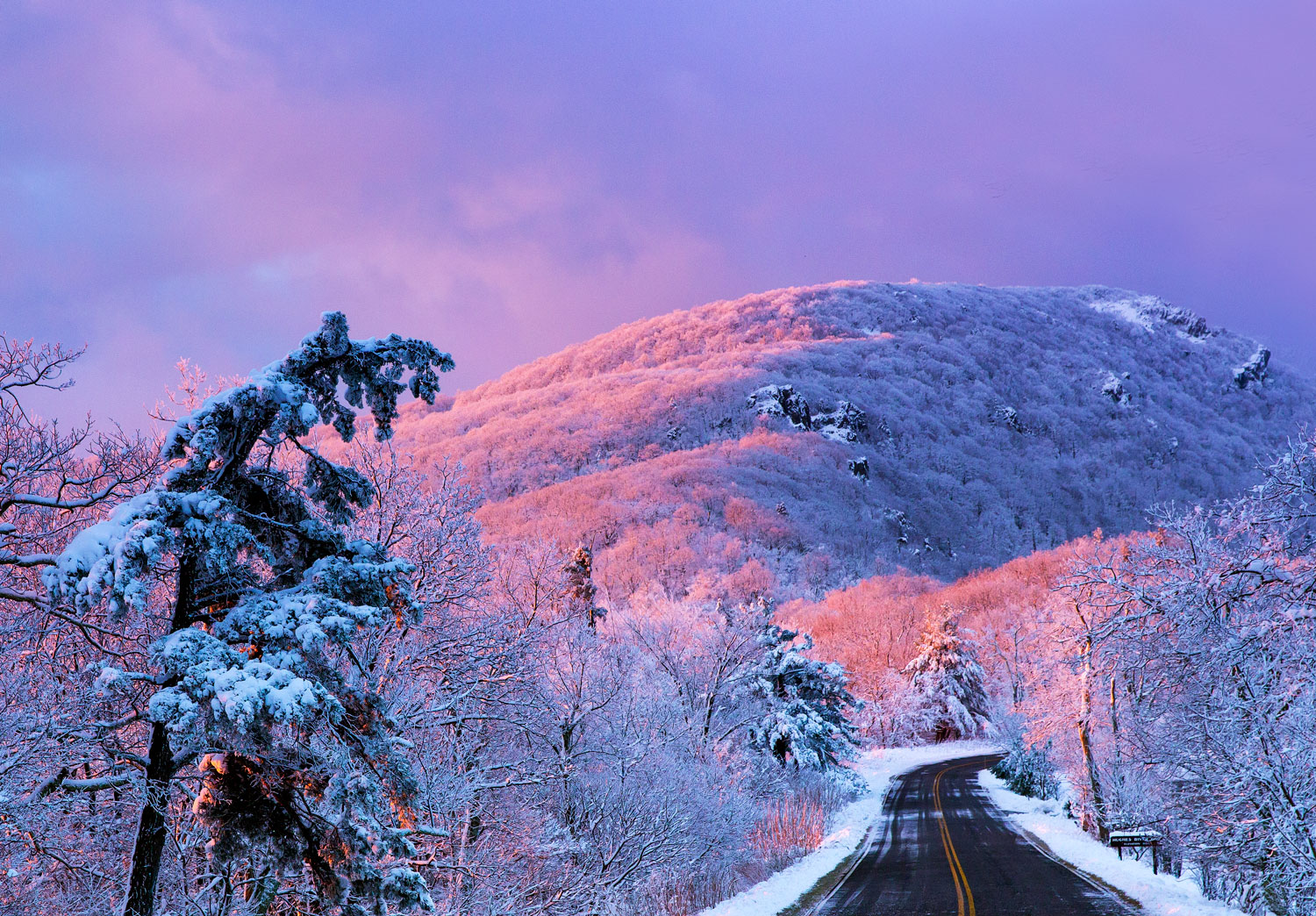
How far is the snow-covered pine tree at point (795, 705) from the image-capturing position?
3469cm

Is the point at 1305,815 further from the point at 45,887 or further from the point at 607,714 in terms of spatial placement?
the point at 45,887

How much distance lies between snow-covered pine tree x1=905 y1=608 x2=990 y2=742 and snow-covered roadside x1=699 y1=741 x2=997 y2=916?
13959 millimetres

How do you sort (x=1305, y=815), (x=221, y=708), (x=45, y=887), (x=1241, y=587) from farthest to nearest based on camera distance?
1. (x=1241, y=587)
2. (x=45, y=887)
3. (x=1305, y=815)
4. (x=221, y=708)

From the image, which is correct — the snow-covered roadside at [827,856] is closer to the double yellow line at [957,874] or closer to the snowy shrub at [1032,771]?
the double yellow line at [957,874]

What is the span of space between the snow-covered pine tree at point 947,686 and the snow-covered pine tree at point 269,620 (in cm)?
7297

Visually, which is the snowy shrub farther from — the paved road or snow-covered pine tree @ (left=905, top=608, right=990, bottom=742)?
snow-covered pine tree @ (left=905, top=608, right=990, bottom=742)

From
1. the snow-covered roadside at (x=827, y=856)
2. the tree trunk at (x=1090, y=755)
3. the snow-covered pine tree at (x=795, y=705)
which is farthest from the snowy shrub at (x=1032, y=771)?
the tree trunk at (x=1090, y=755)

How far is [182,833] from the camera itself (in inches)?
420

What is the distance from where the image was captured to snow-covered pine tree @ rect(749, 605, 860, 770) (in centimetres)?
3469

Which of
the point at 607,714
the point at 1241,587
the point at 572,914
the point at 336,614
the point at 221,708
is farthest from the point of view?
the point at 607,714

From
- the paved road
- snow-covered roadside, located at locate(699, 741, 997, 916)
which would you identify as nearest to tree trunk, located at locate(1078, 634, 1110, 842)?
the paved road

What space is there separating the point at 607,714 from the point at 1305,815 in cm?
1404

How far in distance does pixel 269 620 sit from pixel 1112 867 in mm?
21567

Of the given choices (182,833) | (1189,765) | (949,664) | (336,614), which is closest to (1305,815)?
(1189,765)
